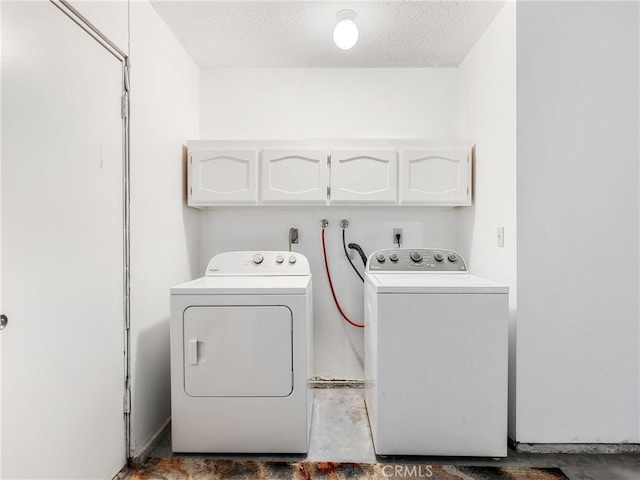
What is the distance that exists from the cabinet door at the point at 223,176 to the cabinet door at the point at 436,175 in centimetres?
107

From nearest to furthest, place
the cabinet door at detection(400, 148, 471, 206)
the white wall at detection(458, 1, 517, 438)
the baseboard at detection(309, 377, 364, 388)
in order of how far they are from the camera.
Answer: the white wall at detection(458, 1, 517, 438) < the cabinet door at detection(400, 148, 471, 206) < the baseboard at detection(309, 377, 364, 388)

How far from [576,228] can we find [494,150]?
64 cm

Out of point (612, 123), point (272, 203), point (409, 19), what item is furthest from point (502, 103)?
point (272, 203)

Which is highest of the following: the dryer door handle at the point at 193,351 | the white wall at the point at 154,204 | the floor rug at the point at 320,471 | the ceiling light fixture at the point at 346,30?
the ceiling light fixture at the point at 346,30

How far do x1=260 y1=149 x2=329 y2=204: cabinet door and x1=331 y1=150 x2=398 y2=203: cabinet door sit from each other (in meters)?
0.09

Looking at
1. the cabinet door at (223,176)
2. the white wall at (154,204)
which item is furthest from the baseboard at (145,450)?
the cabinet door at (223,176)

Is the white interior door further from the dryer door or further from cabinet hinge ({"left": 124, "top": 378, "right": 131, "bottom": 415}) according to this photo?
the dryer door

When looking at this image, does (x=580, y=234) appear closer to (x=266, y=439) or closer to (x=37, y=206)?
(x=266, y=439)

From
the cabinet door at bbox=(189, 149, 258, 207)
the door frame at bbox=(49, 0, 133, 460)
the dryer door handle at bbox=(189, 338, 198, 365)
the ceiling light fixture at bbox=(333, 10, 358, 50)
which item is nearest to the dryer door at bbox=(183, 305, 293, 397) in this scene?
the dryer door handle at bbox=(189, 338, 198, 365)

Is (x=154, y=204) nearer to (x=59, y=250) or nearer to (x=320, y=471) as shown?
(x=59, y=250)

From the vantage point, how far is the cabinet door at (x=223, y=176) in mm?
2564

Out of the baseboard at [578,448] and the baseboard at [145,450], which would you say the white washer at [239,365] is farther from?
the baseboard at [578,448]

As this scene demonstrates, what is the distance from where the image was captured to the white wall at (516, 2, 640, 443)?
1.96m

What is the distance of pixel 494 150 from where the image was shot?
224cm
